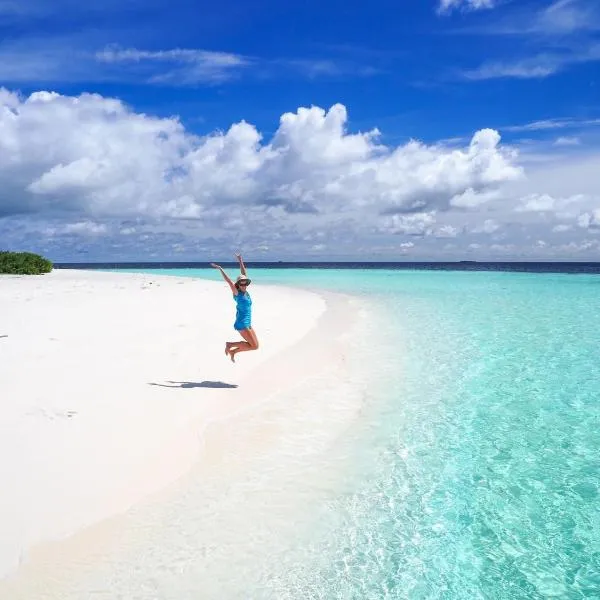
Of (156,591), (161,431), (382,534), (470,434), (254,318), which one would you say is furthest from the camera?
(254,318)

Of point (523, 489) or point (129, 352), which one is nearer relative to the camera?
point (523, 489)

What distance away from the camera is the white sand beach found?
5844mm

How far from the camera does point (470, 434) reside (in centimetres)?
902

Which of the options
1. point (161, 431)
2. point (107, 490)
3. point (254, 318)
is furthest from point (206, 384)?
point (254, 318)

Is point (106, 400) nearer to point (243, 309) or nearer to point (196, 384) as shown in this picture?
point (196, 384)

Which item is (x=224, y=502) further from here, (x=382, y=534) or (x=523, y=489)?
(x=523, y=489)

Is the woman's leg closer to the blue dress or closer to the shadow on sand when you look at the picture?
the blue dress

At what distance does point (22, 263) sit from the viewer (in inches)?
1841

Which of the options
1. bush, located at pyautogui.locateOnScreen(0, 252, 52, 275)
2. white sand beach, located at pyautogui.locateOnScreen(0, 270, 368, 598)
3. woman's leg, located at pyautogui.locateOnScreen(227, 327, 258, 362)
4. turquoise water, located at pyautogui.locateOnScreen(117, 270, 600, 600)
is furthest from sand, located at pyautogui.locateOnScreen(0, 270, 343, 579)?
bush, located at pyautogui.locateOnScreen(0, 252, 52, 275)

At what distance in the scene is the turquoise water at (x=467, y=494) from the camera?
16.5 feet

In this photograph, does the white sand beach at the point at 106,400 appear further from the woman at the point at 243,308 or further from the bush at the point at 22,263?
the bush at the point at 22,263

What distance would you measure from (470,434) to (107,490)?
5.79m

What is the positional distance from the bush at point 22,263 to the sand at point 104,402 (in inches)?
1186

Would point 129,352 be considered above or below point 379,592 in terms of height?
above
